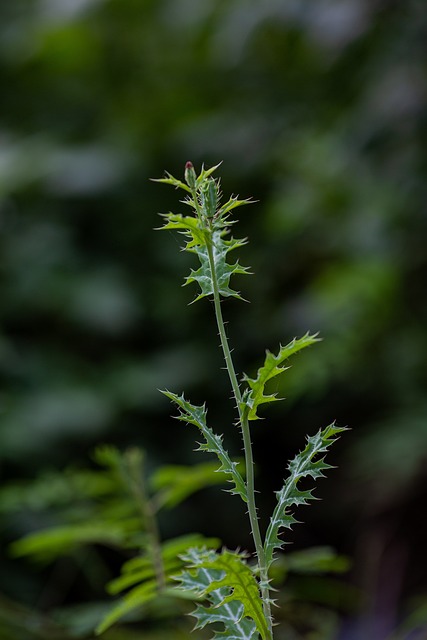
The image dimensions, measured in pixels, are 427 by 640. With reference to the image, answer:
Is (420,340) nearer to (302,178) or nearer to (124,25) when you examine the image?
(302,178)

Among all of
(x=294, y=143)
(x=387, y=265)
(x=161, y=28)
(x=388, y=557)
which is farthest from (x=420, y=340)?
(x=161, y=28)

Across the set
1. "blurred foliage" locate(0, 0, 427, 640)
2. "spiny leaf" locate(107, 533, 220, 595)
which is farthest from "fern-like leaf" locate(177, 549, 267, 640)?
"blurred foliage" locate(0, 0, 427, 640)

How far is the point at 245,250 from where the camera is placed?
2865 mm

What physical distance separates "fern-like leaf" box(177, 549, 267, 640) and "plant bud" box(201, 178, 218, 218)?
7.1 inches

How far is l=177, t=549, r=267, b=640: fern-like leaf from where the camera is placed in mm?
370

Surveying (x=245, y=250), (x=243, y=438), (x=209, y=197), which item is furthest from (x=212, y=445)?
(x=245, y=250)

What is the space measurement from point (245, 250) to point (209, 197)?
8.13ft

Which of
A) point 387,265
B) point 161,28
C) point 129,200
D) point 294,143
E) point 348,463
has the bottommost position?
point 348,463

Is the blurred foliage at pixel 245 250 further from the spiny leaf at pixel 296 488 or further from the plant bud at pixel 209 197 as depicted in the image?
the plant bud at pixel 209 197

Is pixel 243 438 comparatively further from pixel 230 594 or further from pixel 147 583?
pixel 147 583

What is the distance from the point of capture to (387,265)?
215cm

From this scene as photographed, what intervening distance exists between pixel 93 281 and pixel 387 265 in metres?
1.20

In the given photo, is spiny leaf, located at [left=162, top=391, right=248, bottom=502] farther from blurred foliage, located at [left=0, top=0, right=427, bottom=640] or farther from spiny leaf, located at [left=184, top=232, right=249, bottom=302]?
blurred foliage, located at [left=0, top=0, right=427, bottom=640]

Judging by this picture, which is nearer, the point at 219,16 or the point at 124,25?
the point at 219,16
